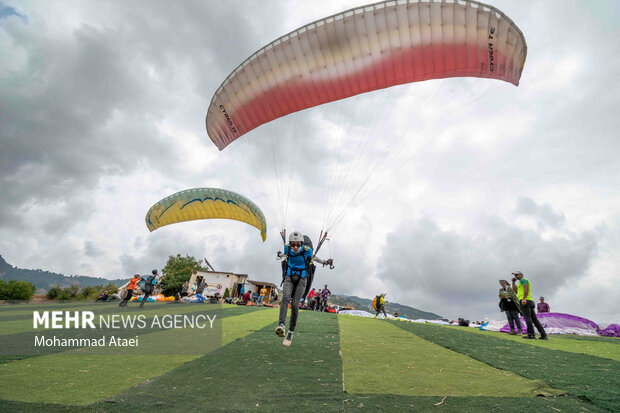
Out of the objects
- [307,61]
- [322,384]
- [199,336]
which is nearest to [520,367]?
[322,384]

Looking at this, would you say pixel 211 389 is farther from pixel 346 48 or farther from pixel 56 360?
pixel 346 48

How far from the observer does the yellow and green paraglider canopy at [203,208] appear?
19.9 metres

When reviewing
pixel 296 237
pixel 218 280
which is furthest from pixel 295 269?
pixel 218 280

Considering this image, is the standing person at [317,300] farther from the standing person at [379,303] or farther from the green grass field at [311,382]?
the green grass field at [311,382]

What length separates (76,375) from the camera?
3404 mm

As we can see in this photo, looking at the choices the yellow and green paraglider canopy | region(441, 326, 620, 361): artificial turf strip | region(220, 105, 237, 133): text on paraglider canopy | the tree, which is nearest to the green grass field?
region(441, 326, 620, 361): artificial turf strip

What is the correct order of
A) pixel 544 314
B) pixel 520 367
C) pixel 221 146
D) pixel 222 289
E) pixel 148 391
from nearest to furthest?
pixel 148 391 < pixel 520 367 < pixel 221 146 < pixel 544 314 < pixel 222 289

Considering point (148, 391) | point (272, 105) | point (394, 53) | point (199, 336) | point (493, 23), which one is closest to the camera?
point (148, 391)

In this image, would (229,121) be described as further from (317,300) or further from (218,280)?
(218,280)

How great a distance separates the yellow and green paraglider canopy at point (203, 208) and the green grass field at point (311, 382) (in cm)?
1617

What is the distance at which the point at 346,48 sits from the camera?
8625 mm

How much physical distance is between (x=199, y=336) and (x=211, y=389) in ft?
12.0

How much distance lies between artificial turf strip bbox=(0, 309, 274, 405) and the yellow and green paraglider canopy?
634 inches

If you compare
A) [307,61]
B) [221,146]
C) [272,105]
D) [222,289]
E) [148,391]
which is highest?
[307,61]
